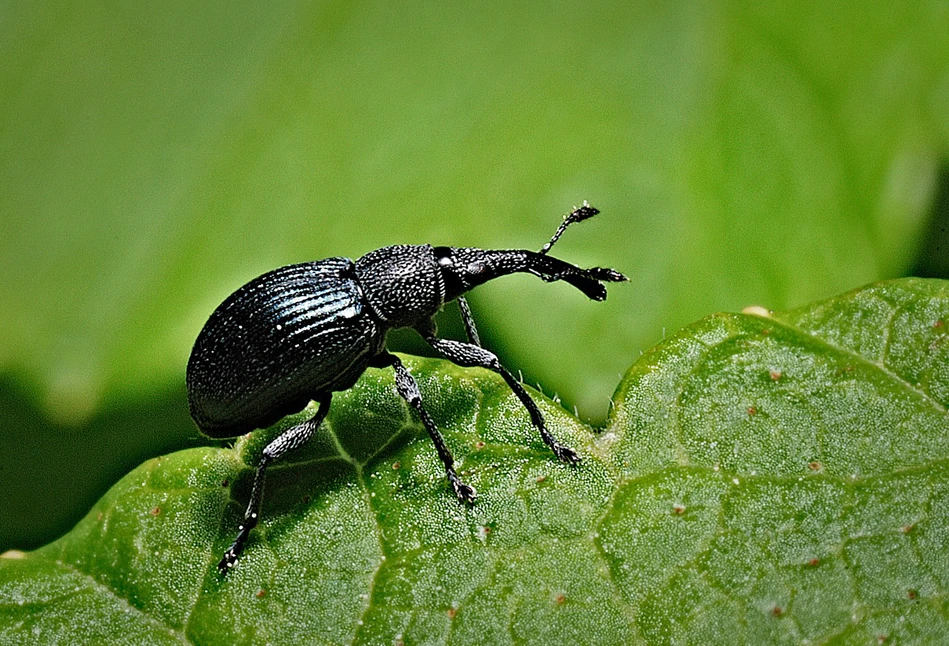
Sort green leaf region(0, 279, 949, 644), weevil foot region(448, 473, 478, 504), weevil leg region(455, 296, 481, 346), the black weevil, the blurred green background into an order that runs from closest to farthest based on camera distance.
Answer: green leaf region(0, 279, 949, 644)
weevil foot region(448, 473, 478, 504)
the black weevil
the blurred green background
weevil leg region(455, 296, 481, 346)

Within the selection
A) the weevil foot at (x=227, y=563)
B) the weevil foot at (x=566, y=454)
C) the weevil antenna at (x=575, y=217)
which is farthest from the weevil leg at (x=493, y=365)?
the weevil foot at (x=227, y=563)

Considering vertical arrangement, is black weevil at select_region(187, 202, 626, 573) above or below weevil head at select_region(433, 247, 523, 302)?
below

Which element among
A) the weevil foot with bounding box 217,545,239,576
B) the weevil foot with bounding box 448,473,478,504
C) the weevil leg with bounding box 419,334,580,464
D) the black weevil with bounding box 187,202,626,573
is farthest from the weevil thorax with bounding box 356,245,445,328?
the weevil foot with bounding box 217,545,239,576

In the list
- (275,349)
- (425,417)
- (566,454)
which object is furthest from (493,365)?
(275,349)

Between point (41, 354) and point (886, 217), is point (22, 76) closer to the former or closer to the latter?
point (41, 354)

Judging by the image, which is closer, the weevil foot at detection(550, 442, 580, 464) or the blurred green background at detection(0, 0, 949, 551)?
the weevil foot at detection(550, 442, 580, 464)

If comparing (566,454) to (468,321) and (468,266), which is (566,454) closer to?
(468,266)

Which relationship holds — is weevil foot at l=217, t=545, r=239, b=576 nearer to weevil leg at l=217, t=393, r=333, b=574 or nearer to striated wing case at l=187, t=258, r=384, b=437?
weevil leg at l=217, t=393, r=333, b=574
